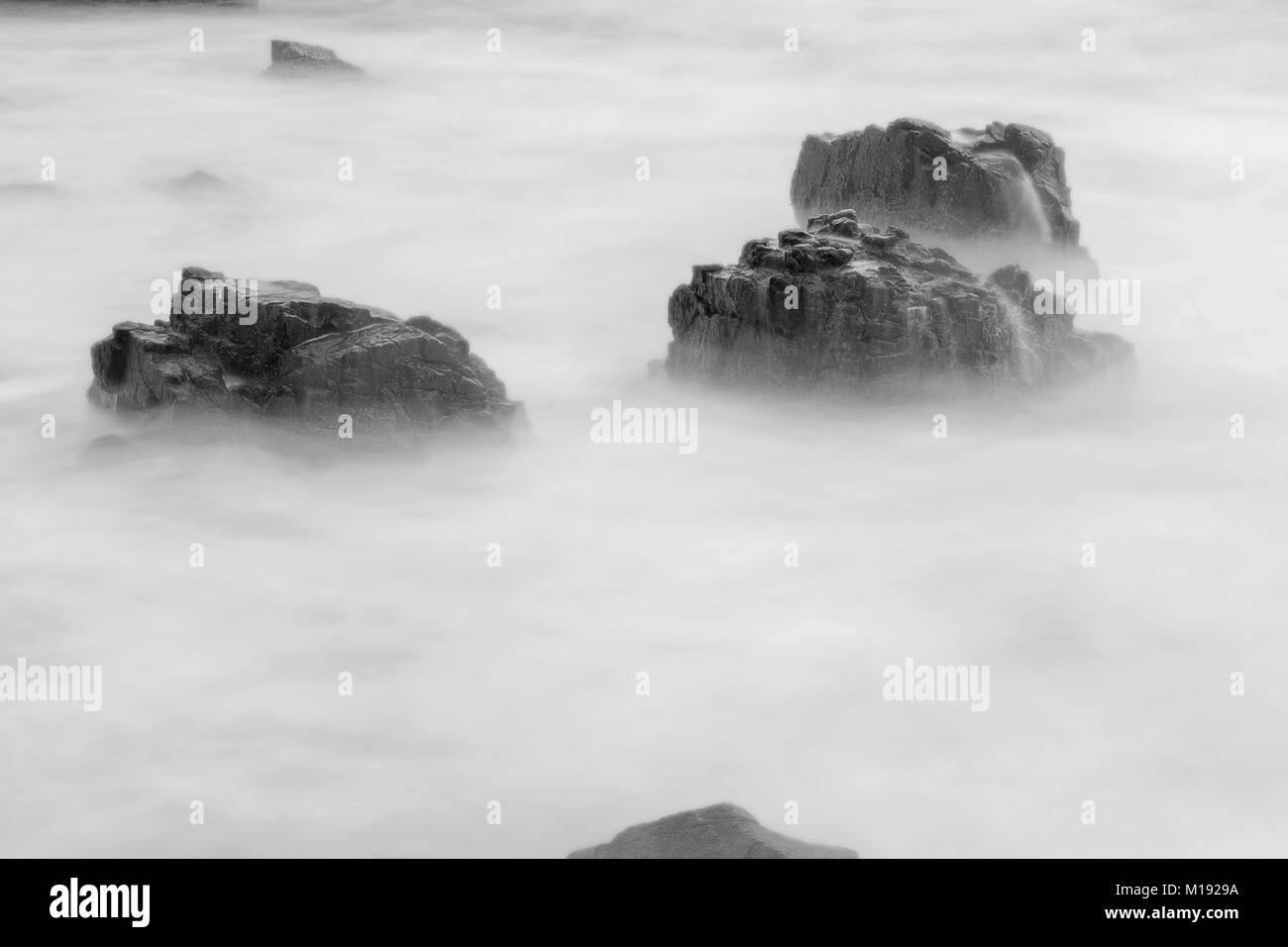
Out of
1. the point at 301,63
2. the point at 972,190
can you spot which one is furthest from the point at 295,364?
the point at 301,63

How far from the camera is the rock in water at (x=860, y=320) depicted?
13.4 metres

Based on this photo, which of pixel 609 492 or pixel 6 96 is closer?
pixel 609 492

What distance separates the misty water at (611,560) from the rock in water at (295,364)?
1.25ft

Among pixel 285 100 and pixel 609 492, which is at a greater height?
pixel 285 100

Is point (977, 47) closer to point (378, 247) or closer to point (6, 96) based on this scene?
point (378, 247)

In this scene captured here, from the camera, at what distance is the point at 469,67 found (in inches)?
1069

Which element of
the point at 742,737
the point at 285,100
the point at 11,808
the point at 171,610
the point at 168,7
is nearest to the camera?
the point at 11,808

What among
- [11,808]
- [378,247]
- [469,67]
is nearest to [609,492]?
[11,808]

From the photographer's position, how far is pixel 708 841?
26.2 ft

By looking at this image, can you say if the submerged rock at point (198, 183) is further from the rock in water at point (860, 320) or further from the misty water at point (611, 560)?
the rock in water at point (860, 320)

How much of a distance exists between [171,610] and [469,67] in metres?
17.6

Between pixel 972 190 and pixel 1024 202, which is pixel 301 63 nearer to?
pixel 972 190

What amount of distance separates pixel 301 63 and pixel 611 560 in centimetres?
1624

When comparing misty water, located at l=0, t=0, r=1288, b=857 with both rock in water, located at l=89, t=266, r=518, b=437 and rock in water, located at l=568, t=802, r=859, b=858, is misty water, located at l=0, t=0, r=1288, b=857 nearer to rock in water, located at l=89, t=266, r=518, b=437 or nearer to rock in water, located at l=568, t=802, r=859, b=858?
rock in water, located at l=89, t=266, r=518, b=437
